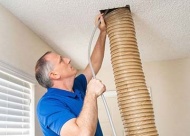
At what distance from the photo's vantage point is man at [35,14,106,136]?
117 cm

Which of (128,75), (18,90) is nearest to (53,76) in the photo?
(128,75)

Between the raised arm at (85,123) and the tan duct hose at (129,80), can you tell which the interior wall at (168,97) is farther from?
the raised arm at (85,123)

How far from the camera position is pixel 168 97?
3.62 meters

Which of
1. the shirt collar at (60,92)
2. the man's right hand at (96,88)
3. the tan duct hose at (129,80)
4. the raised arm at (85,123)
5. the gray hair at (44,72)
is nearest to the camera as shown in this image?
the raised arm at (85,123)

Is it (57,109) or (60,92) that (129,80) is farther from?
(57,109)

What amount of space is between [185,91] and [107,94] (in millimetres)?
1087

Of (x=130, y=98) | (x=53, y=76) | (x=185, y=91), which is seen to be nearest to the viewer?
(x=53, y=76)

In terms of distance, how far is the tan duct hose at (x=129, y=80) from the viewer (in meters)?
1.73

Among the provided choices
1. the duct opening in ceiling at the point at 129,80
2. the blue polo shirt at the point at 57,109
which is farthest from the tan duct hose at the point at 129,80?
the blue polo shirt at the point at 57,109

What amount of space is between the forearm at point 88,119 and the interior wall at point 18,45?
0.93 metres

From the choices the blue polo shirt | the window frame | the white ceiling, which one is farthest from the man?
the window frame

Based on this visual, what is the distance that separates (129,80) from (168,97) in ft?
6.57

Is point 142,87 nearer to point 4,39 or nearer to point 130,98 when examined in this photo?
point 130,98

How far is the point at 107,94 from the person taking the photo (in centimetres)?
372
